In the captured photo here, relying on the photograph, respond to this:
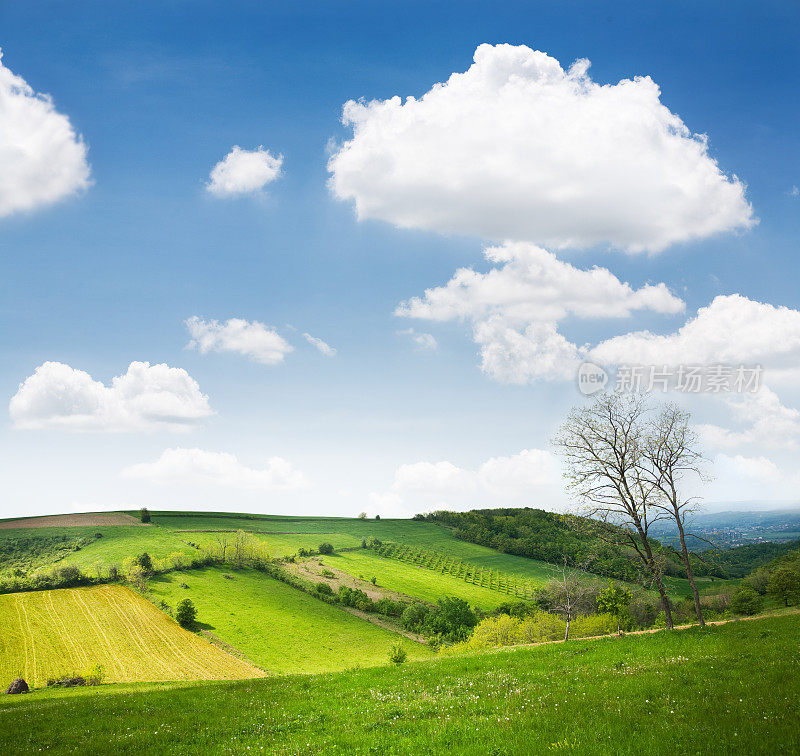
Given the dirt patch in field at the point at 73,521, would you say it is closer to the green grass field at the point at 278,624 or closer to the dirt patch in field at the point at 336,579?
the green grass field at the point at 278,624

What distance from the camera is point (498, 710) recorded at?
40.7 ft

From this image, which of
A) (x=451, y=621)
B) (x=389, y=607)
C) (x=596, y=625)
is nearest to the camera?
(x=596, y=625)

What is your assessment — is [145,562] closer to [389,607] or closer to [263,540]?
[263,540]

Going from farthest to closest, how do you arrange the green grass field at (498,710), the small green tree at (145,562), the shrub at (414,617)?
the small green tree at (145,562) → the shrub at (414,617) → the green grass field at (498,710)

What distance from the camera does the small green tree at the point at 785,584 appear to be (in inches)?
2984

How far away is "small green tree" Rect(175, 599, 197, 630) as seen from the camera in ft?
294

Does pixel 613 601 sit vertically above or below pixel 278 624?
above

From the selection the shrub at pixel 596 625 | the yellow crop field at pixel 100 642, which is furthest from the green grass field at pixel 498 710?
the shrub at pixel 596 625

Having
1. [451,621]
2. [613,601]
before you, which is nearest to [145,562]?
[451,621]

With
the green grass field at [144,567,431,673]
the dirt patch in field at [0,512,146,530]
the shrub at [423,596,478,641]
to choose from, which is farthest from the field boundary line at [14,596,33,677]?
the shrub at [423,596,478,641]

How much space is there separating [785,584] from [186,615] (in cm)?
10829

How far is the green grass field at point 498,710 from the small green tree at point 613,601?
70.2 meters

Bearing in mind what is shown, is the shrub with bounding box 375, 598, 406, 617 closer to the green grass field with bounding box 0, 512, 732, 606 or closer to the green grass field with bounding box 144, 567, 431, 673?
the green grass field with bounding box 144, 567, 431, 673

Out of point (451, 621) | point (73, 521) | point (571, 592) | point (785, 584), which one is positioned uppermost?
point (571, 592)
